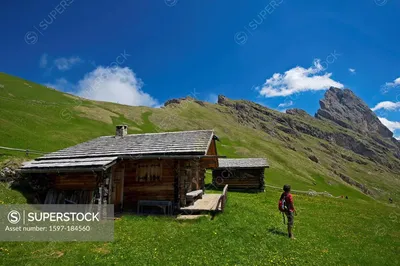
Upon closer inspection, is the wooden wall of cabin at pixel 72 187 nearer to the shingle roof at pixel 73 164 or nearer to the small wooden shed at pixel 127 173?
the small wooden shed at pixel 127 173

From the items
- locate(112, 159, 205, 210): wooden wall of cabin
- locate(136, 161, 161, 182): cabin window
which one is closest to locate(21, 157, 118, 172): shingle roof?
locate(112, 159, 205, 210): wooden wall of cabin

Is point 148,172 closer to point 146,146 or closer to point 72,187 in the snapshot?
point 146,146

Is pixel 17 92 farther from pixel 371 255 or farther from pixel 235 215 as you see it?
pixel 371 255

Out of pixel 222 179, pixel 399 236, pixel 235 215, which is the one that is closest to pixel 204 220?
pixel 235 215

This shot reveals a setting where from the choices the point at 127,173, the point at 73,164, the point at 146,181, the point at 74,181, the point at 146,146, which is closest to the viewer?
the point at 73,164

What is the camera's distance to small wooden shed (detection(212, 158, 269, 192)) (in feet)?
125

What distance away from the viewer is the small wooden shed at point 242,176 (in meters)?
38.2

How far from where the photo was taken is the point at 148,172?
65.1 ft

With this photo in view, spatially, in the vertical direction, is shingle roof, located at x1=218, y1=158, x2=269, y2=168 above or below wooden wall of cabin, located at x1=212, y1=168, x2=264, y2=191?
above

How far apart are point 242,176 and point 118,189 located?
22994 mm

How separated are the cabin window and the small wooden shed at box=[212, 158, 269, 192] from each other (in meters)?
20.3

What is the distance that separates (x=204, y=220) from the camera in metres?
15.8

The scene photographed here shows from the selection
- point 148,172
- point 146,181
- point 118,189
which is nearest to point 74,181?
point 118,189

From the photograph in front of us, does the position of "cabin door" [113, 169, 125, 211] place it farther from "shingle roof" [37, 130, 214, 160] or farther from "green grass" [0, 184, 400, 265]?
"green grass" [0, 184, 400, 265]
